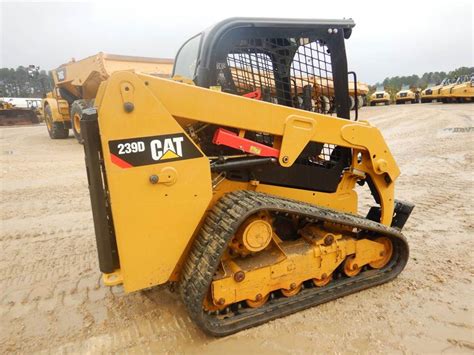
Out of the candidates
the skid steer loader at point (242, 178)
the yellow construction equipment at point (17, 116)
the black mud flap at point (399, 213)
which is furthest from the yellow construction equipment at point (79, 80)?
the yellow construction equipment at point (17, 116)

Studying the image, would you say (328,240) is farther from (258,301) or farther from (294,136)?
(294,136)

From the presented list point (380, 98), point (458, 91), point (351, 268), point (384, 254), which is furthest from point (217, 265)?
point (380, 98)

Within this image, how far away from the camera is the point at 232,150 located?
276 centimetres

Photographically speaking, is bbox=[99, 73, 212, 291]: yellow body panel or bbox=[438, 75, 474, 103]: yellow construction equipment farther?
bbox=[438, 75, 474, 103]: yellow construction equipment

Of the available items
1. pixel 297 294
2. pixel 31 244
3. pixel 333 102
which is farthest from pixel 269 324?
pixel 31 244

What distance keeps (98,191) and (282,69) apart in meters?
1.73

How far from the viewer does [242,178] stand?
2783 mm

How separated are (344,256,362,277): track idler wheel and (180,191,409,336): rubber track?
60 millimetres

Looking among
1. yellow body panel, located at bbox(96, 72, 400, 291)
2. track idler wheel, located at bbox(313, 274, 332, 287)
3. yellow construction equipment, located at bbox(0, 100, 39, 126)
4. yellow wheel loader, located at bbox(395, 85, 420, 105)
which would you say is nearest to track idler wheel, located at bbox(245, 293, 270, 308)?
track idler wheel, located at bbox(313, 274, 332, 287)

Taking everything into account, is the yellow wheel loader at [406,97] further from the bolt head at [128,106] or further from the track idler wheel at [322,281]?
the bolt head at [128,106]

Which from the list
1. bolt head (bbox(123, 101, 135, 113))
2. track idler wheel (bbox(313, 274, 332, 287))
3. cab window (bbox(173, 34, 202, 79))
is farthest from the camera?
cab window (bbox(173, 34, 202, 79))

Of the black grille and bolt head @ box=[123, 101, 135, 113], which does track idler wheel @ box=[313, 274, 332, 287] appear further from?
bolt head @ box=[123, 101, 135, 113]

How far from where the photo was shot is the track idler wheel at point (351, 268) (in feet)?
9.63

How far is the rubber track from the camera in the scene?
2.31 m
